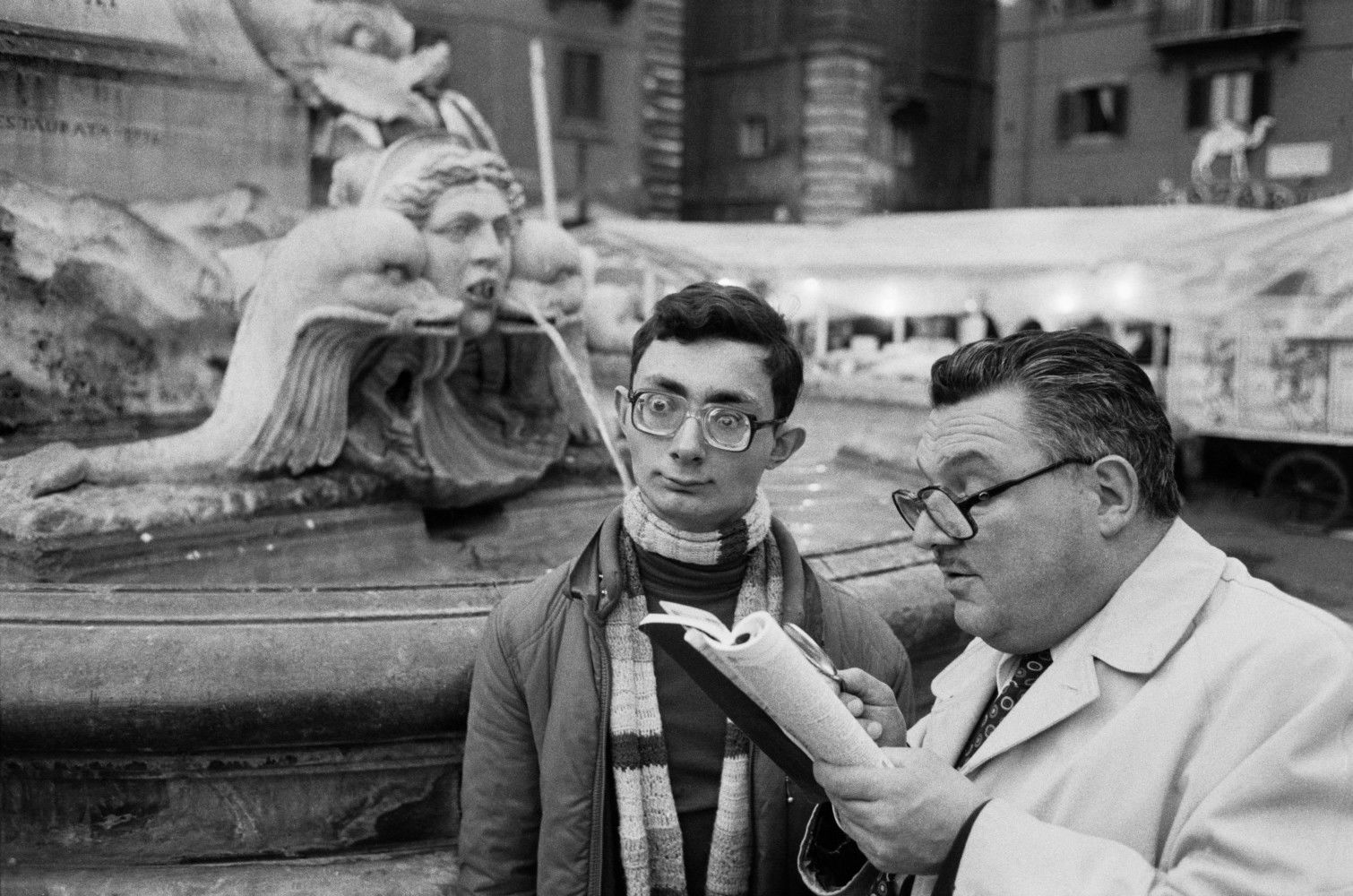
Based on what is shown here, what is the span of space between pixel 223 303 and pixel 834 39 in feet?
86.1

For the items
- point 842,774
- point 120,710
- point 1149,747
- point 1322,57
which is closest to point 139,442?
point 120,710

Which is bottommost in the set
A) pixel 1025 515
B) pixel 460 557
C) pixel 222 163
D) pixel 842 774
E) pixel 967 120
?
pixel 460 557

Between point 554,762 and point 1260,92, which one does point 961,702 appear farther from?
point 1260,92

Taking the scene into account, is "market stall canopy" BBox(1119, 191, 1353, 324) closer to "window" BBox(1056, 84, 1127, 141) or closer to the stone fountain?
the stone fountain

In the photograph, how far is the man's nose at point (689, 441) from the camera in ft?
6.86

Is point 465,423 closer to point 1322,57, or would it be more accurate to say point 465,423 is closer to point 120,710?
point 120,710

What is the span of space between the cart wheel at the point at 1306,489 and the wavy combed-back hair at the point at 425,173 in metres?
7.56

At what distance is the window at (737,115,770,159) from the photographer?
2978 centimetres

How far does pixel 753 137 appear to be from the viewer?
1184 inches

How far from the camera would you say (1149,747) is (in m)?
1.45

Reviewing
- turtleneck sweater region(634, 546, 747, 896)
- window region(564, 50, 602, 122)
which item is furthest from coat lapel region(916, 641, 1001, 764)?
window region(564, 50, 602, 122)

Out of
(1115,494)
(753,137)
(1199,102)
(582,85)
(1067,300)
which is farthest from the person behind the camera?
(753,137)

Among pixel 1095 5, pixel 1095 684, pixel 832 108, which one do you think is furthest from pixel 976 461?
pixel 1095 5

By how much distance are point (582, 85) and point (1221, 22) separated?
1210 centimetres
